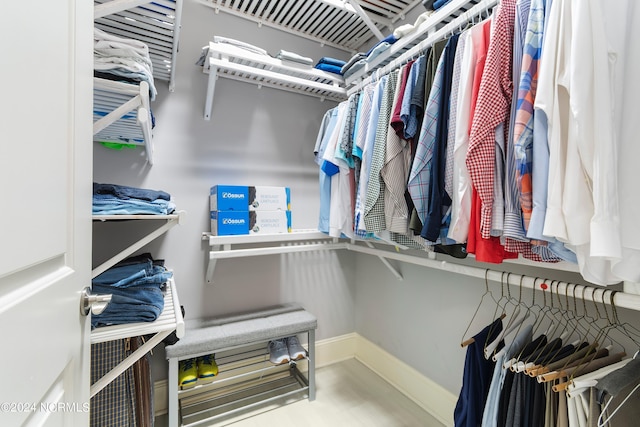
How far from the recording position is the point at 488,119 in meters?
0.77

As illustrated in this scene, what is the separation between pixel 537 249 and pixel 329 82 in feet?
4.60

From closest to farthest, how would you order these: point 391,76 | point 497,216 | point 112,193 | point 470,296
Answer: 1. point 497,216
2. point 112,193
3. point 391,76
4. point 470,296

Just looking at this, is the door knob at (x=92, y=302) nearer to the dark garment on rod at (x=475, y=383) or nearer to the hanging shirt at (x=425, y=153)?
the hanging shirt at (x=425, y=153)

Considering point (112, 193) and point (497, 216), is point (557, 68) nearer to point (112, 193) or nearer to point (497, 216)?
point (497, 216)

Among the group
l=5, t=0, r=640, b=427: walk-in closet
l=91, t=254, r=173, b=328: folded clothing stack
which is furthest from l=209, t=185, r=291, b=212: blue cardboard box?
l=91, t=254, r=173, b=328: folded clothing stack

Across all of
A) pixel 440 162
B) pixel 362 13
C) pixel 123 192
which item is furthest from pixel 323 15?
pixel 123 192

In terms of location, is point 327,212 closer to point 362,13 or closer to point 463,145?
point 463,145

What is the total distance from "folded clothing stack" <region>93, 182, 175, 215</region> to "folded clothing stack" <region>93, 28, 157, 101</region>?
36cm

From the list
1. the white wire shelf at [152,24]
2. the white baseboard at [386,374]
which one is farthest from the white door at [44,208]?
the white baseboard at [386,374]

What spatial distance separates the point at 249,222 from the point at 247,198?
134mm

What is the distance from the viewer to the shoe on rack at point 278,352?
1.62 metres

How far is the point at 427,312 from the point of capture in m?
1.61

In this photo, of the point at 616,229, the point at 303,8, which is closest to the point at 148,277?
the point at 616,229

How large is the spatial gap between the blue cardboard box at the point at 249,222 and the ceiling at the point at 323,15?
3.96 feet
